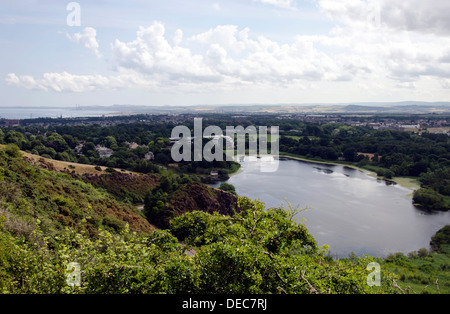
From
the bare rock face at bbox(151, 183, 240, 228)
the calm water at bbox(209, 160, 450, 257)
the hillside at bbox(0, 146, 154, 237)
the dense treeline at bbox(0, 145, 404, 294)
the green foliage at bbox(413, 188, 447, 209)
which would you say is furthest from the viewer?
the green foliage at bbox(413, 188, 447, 209)

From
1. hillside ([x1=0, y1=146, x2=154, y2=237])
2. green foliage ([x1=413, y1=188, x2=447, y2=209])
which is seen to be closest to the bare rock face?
hillside ([x1=0, y1=146, x2=154, y2=237])

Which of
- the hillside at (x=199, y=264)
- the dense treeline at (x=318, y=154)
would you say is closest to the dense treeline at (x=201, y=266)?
the hillside at (x=199, y=264)

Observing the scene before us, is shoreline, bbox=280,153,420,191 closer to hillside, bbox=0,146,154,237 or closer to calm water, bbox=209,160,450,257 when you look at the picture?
calm water, bbox=209,160,450,257

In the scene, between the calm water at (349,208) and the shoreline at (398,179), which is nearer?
the calm water at (349,208)

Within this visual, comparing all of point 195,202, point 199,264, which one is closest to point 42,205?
point 199,264

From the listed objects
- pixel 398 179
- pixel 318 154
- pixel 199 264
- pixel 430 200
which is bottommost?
pixel 430 200

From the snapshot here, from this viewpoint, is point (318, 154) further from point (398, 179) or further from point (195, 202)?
point (195, 202)

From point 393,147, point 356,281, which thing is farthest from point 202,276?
point 393,147

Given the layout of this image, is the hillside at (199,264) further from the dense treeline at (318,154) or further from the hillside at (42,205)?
the dense treeline at (318,154)
